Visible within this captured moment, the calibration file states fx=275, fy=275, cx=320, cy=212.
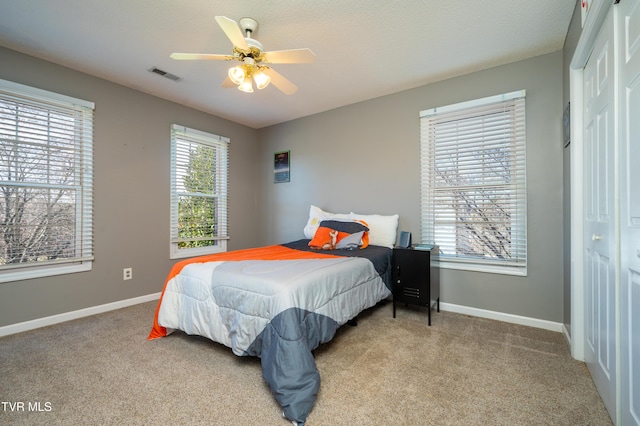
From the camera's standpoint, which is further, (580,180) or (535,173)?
(535,173)

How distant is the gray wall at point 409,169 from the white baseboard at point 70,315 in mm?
1937

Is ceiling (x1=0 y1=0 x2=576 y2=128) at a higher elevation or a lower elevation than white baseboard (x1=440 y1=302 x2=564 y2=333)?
higher

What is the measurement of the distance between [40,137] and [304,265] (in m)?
2.82

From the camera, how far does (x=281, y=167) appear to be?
439cm

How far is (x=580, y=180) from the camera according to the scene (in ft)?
6.36

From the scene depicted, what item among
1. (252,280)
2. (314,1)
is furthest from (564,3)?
(252,280)

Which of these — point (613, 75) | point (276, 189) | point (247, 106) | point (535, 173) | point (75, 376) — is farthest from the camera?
point (276, 189)

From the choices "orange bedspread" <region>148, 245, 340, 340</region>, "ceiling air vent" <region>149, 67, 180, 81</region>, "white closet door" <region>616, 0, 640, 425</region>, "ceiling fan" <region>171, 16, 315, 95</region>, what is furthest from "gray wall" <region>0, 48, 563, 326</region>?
"ceiling fan" <region>171, 16, 315, 95</region>

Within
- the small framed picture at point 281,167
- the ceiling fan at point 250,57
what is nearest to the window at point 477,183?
the ceiling fan at point 250,57

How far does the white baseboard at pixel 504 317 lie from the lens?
243 centimetres

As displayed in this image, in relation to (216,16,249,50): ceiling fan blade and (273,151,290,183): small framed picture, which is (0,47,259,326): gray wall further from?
(216,16,249,50): ceiling fan blade

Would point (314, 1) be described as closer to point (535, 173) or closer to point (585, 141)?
point (585, 141)

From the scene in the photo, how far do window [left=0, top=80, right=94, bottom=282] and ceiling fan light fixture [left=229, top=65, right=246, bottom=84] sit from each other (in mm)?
1914

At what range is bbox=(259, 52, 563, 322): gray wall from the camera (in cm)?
247
